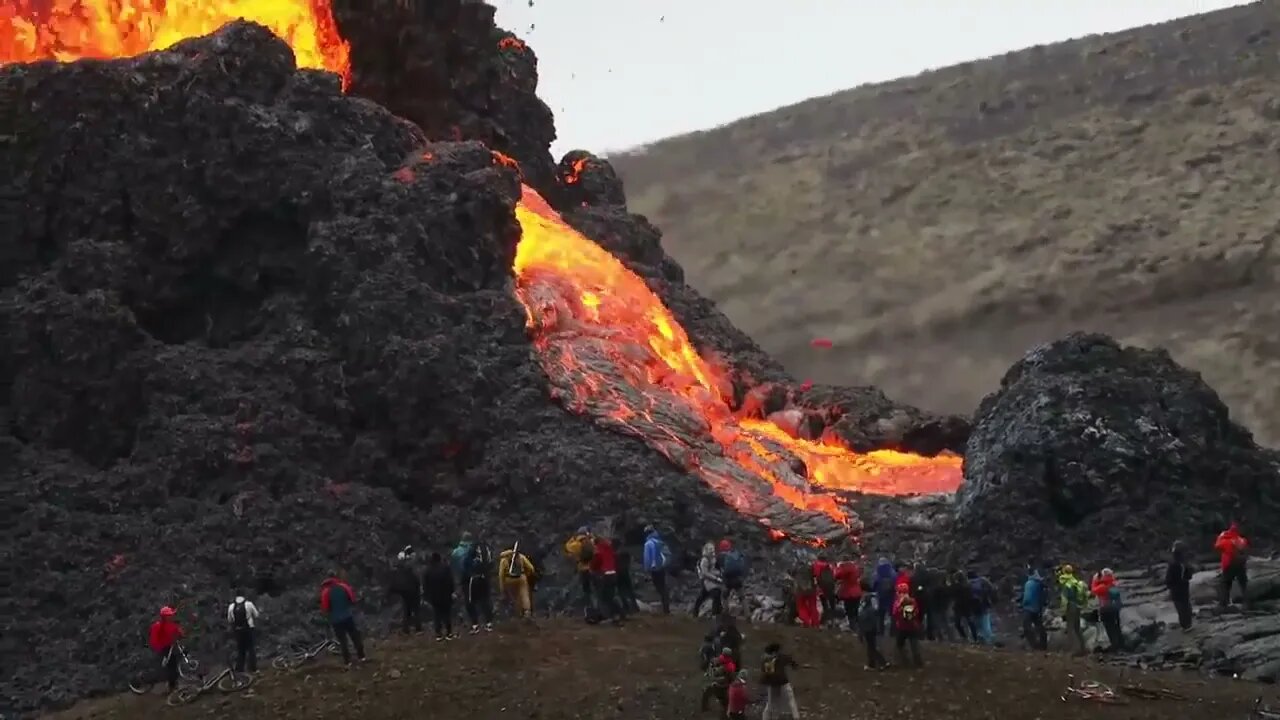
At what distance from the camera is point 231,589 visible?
110ft

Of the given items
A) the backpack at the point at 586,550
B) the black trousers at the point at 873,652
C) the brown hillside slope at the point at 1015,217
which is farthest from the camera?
the brown hillside slope at the point at 1015,217

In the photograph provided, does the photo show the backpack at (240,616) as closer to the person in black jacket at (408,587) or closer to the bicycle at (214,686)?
the bicycle at (214,686)

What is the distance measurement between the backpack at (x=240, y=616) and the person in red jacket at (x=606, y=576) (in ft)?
23.6

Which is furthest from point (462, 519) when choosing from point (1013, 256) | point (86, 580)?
point (1013, 256)

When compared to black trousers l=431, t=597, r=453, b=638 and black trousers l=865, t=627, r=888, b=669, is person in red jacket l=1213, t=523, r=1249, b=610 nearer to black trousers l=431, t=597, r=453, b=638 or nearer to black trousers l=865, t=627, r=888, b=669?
black trousers l=865, t=627, r=888, b=669

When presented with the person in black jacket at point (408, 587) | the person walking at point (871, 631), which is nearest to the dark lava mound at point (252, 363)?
the person in black jacket at point (408, 587)

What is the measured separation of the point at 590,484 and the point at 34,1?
2996 centimetres

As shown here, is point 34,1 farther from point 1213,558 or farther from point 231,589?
point 1213,558

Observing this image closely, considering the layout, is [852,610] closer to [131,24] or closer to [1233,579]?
[1233,579]

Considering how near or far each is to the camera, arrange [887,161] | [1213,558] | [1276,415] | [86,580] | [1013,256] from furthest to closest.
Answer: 1. [887,161]
2. [1013,256]
3. [1276,415]
4. [1213,558]
5. [86,580]

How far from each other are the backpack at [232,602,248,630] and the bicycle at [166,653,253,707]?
0.98m

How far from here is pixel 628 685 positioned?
23375 mm

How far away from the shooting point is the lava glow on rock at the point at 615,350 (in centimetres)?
4162

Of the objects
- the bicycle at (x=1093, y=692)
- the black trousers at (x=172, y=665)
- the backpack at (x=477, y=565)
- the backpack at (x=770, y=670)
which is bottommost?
the bicycle at (x=1093, y=692)
